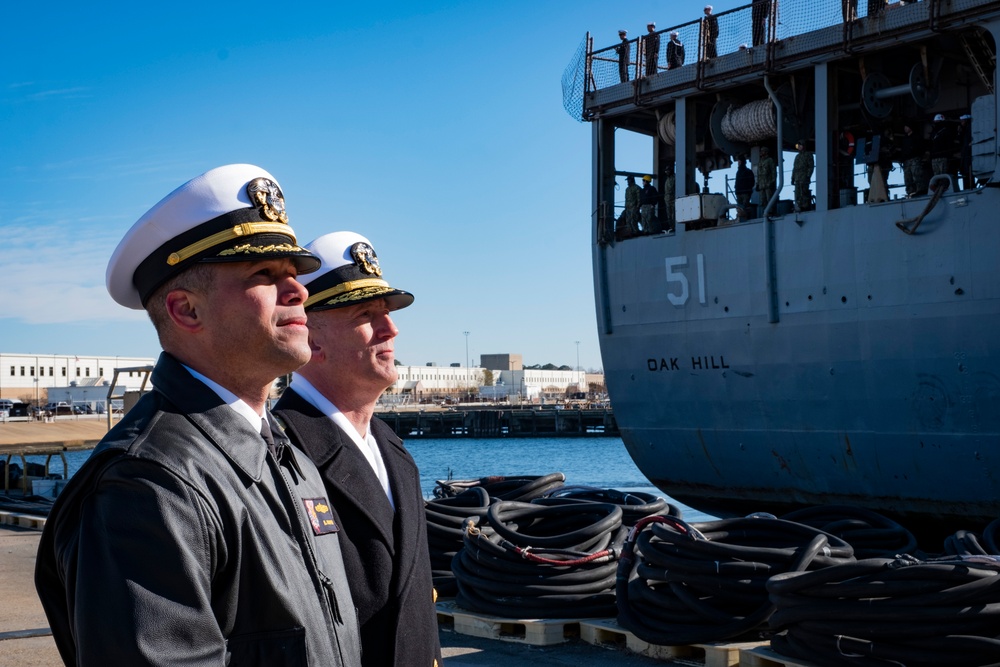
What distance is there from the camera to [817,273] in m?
14.4

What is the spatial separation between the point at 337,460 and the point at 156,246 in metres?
0.94

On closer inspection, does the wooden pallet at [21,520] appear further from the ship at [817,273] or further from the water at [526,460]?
the water at [526,460]

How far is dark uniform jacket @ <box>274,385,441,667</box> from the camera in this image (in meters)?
2.63

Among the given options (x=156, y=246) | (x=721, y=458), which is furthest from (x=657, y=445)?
(x=156, y=246)

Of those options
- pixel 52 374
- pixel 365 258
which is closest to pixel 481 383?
pixel 52 374

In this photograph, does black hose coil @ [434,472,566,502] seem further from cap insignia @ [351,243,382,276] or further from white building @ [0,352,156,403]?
white building @ [0,352,156,403]

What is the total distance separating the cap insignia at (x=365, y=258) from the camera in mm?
3246

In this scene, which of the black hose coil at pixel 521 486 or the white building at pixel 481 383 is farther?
the white building at pixel 481 383

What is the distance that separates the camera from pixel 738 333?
15383 millimetres

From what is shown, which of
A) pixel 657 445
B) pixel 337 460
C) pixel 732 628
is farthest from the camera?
pixel 657 445

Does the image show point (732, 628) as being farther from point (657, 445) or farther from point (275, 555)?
point (657, 445)

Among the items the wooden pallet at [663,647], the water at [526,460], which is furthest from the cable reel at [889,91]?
the water at [526,460]

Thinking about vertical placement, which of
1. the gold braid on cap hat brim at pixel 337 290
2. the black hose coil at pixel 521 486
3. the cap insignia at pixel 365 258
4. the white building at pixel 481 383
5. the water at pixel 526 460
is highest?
the cap insignia at pixel 365 258

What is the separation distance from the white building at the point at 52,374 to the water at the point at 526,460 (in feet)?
85.9
